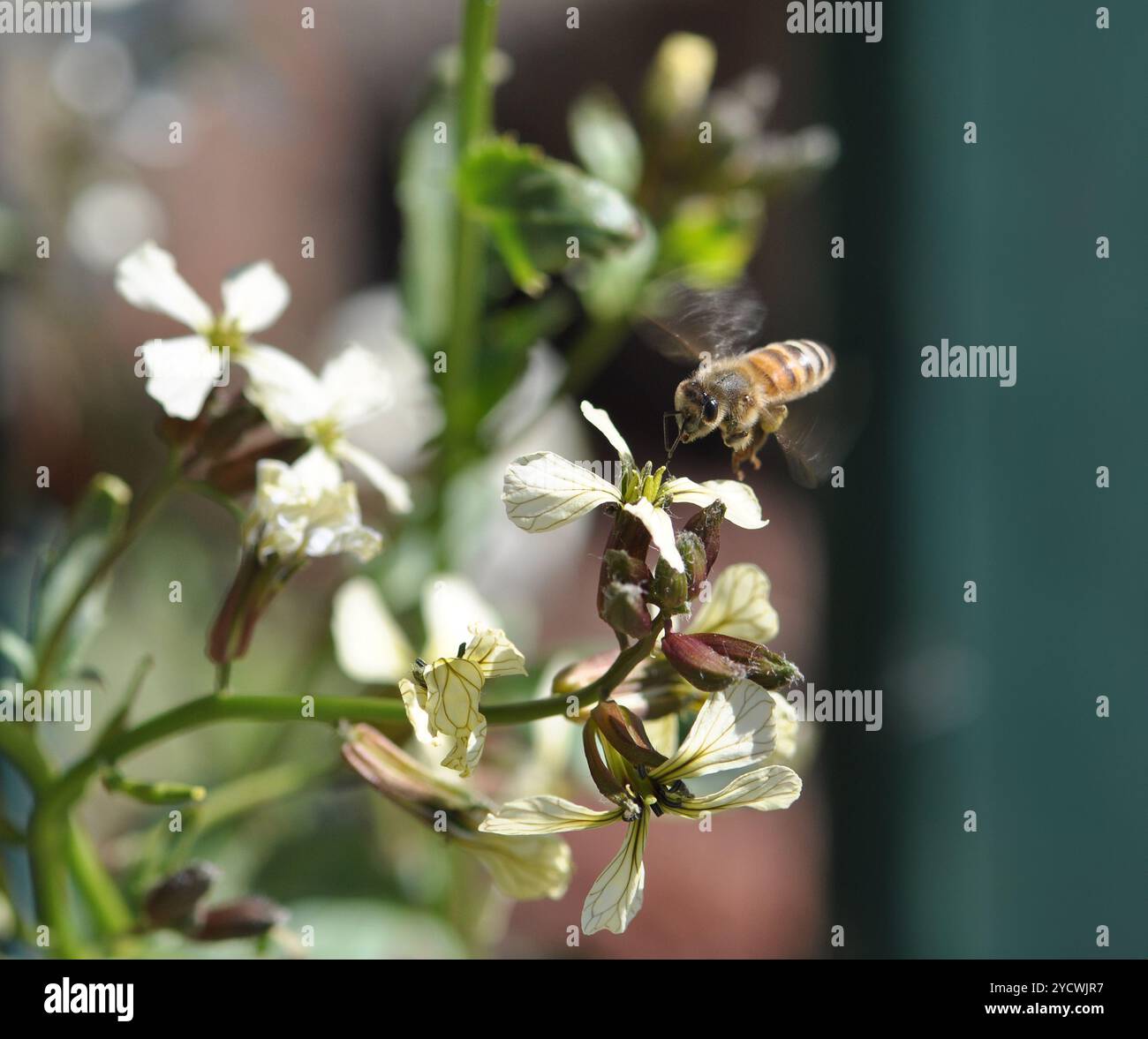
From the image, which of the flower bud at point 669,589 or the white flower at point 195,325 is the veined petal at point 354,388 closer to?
the white flower at point 195,325

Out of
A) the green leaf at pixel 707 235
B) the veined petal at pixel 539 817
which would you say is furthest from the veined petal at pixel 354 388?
the green leaf at pixel 707 235

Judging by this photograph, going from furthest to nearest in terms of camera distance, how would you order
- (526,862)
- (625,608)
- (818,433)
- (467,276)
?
(467,276) < (818,433) < (526,862) < (625,608)

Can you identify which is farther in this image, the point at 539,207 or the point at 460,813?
the point at 539,207

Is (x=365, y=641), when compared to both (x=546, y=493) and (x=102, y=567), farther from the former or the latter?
(x=546, y=493)

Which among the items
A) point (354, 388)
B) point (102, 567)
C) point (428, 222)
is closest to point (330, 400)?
point (354, 388)

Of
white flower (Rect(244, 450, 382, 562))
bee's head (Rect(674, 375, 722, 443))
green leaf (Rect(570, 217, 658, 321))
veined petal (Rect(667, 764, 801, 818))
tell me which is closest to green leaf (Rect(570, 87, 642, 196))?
green leaf (Rect(570, 217, 658, 321))
